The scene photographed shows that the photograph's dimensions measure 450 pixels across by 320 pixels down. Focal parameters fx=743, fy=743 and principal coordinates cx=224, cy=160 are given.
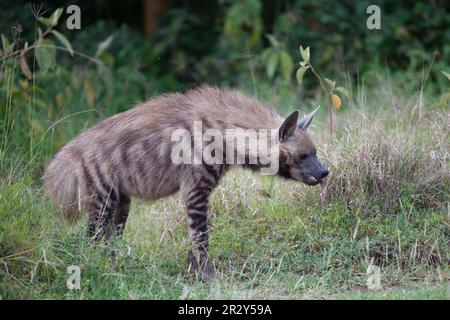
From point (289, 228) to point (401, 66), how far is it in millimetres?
5425

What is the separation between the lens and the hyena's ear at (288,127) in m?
5.23

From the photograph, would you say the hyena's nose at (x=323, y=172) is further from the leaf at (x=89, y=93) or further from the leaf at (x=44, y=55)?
the leaf at (x=89, y=93)

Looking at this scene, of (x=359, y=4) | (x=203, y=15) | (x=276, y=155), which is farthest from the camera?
(x=203, y=15)

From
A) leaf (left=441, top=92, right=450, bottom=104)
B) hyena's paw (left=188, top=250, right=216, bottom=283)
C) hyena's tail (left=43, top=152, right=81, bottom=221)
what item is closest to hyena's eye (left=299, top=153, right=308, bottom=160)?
hyena's paw (left=188, top=250, right=216, bottom=283)

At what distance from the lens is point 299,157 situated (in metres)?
5.41

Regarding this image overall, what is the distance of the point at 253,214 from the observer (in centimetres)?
593

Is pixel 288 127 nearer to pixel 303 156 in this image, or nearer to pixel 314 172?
pixel 303 156

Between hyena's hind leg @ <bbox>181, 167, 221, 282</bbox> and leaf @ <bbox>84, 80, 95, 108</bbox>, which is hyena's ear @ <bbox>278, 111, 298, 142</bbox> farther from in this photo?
leaf @ <bbox>84, 80, 95, 108</bbox>

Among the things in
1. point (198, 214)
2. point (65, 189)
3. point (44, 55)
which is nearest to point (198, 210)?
point (198, 214)

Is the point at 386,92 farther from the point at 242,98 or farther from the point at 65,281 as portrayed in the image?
the point at 65,281

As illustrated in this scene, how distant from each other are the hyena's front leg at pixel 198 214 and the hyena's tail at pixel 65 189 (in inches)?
32.2

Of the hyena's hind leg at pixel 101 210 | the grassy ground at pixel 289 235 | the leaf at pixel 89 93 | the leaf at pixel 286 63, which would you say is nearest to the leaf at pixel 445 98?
the grassy ground at pixel 289 235

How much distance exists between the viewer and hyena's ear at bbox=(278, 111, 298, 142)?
5227 mm
